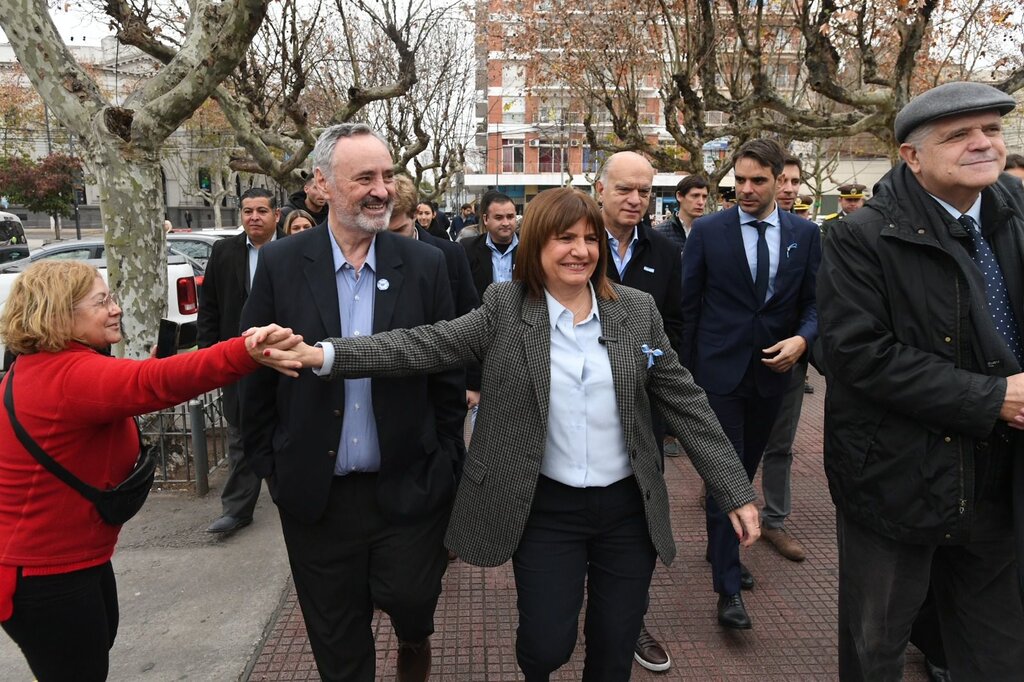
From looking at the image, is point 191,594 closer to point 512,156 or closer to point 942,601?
point 942,601

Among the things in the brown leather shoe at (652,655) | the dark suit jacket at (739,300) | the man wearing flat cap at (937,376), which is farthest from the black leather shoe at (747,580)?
the man wearing flat cap at (937,376)

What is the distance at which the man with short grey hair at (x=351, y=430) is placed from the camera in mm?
2418

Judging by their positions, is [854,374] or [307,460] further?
[307,460]

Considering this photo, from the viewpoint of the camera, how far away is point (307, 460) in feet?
7.88

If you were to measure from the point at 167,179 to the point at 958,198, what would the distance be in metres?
54.9

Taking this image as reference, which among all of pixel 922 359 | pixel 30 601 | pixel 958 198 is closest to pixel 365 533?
pixel 30 601

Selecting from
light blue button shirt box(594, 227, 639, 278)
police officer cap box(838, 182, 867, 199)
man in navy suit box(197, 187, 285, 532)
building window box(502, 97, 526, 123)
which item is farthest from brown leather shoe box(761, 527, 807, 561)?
building window box(502, 97, 526, 123)

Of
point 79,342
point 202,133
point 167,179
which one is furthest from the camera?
point 167,179

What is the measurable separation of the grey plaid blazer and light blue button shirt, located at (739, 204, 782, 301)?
4.25ft

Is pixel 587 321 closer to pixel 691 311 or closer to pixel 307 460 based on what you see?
pixel 307 460

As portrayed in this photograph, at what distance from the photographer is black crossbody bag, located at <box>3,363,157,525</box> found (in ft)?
6.91

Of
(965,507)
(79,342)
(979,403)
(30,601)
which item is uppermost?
(79,342)

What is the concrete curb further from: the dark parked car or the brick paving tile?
the dark parked car

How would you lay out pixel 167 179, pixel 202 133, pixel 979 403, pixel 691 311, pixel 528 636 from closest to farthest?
pixel 979 403 → pixel 528 636 → pixel 691 311 → pixel 202 133 → pixel 167 179
